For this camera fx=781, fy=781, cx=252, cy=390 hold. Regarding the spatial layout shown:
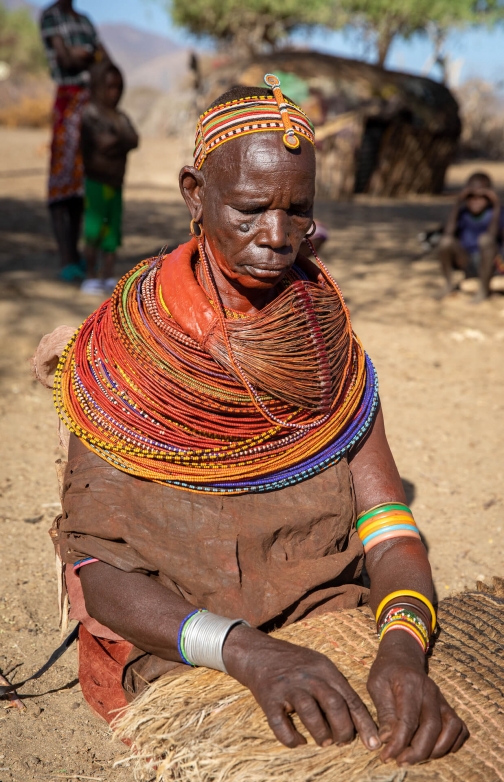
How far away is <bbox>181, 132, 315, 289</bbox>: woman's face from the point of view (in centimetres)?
188

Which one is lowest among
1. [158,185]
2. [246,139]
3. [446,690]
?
[158,185]

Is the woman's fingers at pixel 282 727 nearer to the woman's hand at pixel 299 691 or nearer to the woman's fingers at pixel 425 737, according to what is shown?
the woman's hand at pixel 299 691

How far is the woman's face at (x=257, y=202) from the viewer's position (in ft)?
6.16

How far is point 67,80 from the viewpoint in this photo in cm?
653

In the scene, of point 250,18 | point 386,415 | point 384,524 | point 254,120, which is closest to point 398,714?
point 384,524

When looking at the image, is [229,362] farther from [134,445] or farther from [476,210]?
[476,210]

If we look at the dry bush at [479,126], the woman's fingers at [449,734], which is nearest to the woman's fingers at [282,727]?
the woman's fingers at [449,734]

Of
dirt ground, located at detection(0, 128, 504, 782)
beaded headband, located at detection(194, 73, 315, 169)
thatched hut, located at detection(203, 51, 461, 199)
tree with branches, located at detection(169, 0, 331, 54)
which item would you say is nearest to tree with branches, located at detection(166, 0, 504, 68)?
tree with branches, located at detection(169, 0, 331, 54)

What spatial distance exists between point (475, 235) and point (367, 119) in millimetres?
6197

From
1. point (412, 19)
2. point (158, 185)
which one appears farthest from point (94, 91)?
point (412, 19)

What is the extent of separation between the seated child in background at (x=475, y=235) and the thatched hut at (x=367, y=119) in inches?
216

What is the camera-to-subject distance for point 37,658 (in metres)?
2.62

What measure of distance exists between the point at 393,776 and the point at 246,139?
1463mm

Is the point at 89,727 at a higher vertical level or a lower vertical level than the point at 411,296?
higher
